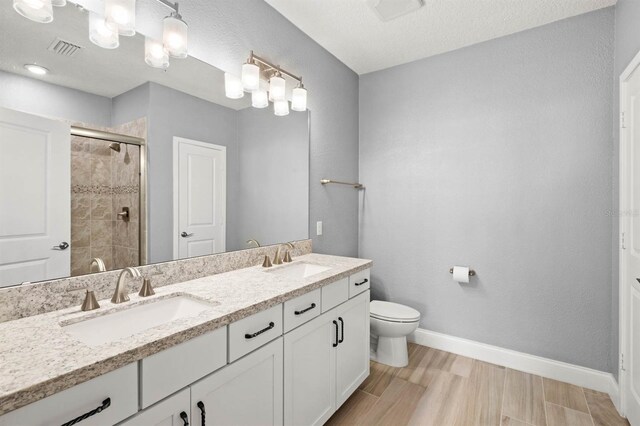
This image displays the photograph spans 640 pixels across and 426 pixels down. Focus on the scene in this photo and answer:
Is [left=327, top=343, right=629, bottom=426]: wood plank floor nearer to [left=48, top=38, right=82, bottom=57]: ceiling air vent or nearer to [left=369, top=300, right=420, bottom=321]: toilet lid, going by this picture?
[left=369, top=300, right=420, bottom=321]: toilet lid

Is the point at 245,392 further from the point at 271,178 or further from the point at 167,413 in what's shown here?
the point at 271,178

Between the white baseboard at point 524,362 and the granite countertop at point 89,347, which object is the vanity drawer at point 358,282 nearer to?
the granite countertop at point 89,347

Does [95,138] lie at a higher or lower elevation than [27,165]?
higher

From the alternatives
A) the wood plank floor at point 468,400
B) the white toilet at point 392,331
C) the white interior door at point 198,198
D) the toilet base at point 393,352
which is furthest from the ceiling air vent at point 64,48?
the toilet base at point 393,352

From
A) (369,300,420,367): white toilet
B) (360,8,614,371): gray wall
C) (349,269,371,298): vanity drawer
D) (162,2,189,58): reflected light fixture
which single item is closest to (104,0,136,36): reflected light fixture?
(162,2,189,58): reflected light fixture

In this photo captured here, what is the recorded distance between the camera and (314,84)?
7.99ft

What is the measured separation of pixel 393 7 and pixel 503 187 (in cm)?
155

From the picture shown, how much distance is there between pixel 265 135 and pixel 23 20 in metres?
1.18

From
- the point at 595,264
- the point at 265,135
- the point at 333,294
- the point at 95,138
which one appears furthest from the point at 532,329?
the point at 95,138

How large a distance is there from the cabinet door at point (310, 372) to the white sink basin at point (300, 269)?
0.40m

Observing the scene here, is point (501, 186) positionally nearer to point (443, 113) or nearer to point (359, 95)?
point (443, 113)

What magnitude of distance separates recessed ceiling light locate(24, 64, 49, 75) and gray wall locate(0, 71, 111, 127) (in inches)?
1.2

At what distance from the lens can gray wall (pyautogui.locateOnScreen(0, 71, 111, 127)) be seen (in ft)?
3.35

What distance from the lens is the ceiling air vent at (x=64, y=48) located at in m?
1.12
